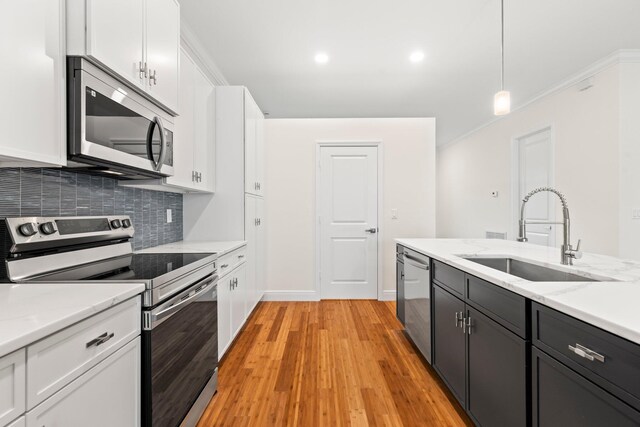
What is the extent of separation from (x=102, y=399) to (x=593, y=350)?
1526mm

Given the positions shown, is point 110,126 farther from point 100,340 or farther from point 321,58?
point 321,58

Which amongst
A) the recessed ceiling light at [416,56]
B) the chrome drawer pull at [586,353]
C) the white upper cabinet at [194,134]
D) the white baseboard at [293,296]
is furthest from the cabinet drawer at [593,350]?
the white baseboard at [293,296]

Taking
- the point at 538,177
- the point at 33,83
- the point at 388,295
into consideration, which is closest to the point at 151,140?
the point at 33,83

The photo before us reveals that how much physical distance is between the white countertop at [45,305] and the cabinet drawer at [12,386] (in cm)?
3

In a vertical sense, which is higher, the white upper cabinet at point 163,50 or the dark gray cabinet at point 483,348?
the white upper cabinet at point 163,50

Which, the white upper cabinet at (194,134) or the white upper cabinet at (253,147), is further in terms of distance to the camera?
the white upper cabinet at (253,147)

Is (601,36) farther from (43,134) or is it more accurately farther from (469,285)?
(43,134)

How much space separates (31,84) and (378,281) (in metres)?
3.75

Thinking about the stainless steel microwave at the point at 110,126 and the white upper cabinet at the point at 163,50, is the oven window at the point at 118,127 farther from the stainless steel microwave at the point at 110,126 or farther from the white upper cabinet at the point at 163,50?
the white upper cabinet at the point at 163,50

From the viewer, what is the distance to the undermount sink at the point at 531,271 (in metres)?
1.58

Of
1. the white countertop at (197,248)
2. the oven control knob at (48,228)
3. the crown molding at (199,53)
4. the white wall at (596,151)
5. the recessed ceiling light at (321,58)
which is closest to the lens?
the oven control knob at (48,228)

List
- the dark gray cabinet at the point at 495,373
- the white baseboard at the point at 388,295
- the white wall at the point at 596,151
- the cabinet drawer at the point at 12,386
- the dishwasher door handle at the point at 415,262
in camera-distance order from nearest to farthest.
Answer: the cabinet drawer at the point at 12,386 → the dark gray cabinet at the point at 495,373 → the dishwasher door handle at the point at 415,262 → the white wall at the point at 596,151 → the white baseboard at the point at 388,295

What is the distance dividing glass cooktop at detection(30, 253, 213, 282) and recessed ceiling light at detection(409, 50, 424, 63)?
9.51ft

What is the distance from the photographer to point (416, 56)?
3240 mm
